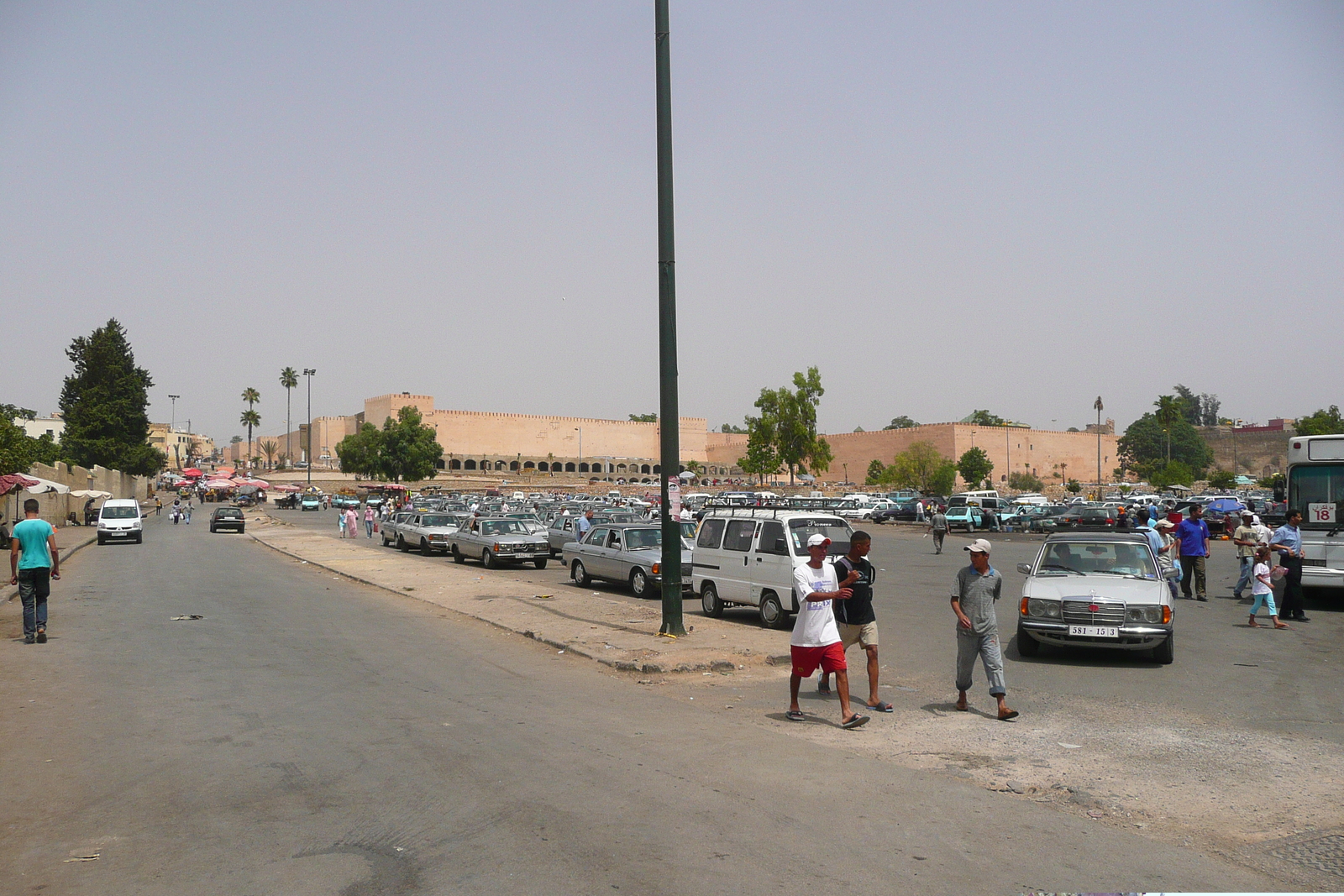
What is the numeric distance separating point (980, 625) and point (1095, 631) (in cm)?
327

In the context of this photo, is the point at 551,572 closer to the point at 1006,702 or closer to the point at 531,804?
the point at 1006,702

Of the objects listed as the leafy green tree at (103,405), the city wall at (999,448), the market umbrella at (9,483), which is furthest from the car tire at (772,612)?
the city wall at (999,448)

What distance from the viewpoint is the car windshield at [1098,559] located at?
12.1 metres

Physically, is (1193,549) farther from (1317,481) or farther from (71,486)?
(71,486)

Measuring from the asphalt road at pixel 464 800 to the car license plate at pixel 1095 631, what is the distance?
4.86 meters

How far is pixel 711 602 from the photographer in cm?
1609

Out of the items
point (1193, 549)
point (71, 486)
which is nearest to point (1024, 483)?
point (71, 486)

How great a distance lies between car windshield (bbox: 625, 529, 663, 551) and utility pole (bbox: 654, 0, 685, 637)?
6.73 meters

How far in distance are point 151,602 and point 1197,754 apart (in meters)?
16.3

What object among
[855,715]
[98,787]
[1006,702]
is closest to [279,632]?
[98,787]

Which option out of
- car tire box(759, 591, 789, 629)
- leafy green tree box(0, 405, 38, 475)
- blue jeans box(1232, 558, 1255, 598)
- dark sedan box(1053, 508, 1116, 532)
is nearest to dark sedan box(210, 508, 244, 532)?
leafy green tree box(0, 405, 38, 475)

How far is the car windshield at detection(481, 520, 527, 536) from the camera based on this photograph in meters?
26.7

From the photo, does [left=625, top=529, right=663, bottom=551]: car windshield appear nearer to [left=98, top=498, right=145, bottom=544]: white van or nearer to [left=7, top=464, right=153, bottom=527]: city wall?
[left=7, top=464, right=153, bottom=527]: city wall

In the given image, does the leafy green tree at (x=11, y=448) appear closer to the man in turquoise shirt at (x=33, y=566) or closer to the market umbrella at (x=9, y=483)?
the market umbrella at (x=9, y=483)
